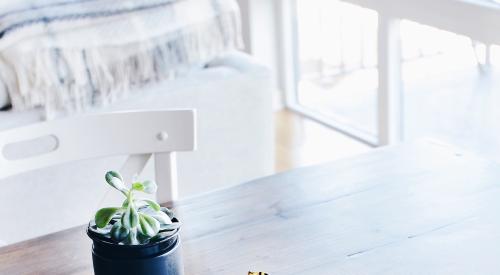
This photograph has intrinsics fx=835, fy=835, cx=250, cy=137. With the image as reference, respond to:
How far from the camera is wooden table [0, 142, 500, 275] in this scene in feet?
3.36

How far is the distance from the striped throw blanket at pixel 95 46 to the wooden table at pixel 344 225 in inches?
36.0

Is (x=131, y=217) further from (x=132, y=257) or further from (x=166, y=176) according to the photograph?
(x=166, y=176)

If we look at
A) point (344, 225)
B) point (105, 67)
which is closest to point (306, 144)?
point (105, 67)

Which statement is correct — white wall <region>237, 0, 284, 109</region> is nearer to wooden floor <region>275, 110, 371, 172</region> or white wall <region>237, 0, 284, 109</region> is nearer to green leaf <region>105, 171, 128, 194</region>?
wooden floor <region>275, 110, 371, 172</region>

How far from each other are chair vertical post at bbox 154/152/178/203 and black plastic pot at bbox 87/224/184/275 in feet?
1.46

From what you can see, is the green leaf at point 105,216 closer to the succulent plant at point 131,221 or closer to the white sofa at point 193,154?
the succulent plant at point 131,221

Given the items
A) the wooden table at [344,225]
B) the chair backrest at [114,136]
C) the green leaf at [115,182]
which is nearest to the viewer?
the green leaf at [115,182]

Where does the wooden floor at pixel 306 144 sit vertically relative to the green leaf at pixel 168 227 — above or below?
below

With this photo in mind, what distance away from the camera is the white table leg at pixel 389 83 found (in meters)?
2.74

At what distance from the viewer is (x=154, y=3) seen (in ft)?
7.08

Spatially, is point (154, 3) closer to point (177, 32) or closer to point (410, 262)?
point (177, 32)

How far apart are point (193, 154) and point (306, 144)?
0.90 metres

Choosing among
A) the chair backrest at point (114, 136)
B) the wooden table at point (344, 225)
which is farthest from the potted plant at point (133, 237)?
the chair backrest at point (114, 136)

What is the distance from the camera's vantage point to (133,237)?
2.83 feet
